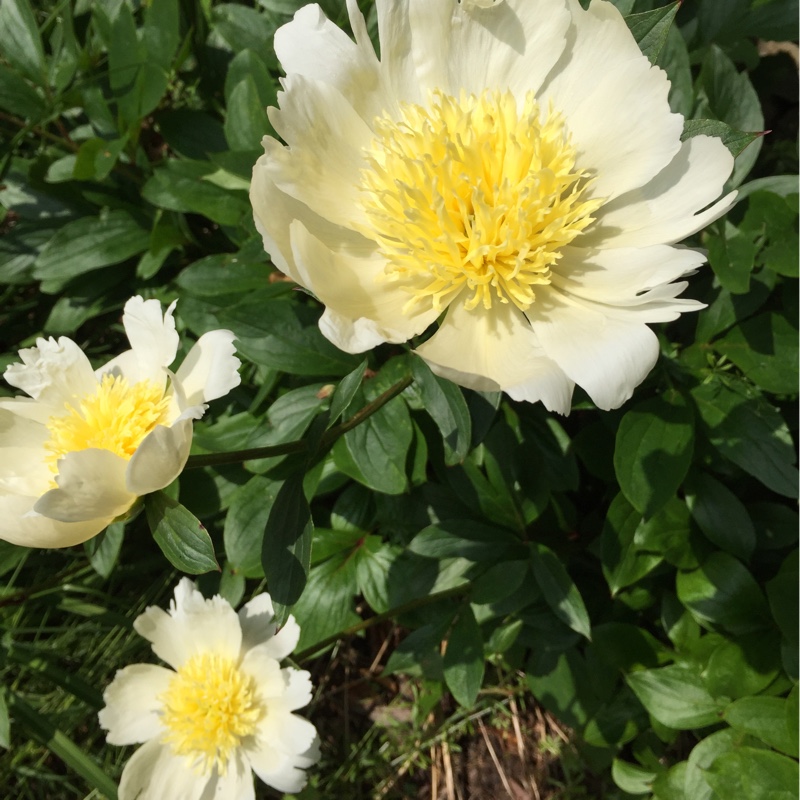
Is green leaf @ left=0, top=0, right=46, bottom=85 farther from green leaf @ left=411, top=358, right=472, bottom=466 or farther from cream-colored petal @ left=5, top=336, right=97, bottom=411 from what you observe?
green leaf @ left=411, top=358, right=472, bottom=466

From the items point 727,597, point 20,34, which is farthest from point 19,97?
point 727,597

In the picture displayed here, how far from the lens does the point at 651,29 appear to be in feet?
3.37

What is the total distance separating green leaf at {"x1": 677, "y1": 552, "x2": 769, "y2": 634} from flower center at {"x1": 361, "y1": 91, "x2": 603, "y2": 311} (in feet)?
2.56

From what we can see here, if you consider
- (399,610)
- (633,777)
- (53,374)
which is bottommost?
(633,777)

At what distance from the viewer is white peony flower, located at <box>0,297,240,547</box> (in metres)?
0.92

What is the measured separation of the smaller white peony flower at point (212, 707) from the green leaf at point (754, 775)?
754mm

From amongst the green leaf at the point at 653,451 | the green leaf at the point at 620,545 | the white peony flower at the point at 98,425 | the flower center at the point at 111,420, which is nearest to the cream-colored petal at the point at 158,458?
the white peony flower at the point at 98,425

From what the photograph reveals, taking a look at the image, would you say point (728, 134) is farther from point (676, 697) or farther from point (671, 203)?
point (676, 697)

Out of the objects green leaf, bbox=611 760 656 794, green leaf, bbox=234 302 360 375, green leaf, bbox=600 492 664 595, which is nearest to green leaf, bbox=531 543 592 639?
green leaf, bbox=600 492 664 595

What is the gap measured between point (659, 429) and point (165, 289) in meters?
1.18

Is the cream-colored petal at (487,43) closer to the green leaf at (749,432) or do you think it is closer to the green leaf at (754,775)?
the green leaf at (749,432)

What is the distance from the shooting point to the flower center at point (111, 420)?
108 centimetres

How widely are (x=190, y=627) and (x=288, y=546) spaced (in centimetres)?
57

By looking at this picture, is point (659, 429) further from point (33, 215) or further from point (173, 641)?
point (33, 215)
